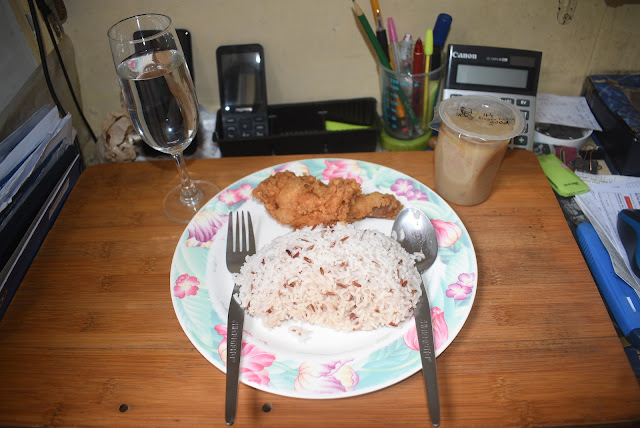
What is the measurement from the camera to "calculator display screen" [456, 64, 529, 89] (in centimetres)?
137

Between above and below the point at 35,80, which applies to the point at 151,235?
below

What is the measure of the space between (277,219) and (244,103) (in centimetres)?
56

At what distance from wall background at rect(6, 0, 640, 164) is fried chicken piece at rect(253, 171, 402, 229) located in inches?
23.8

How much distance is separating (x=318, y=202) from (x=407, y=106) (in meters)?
0.57

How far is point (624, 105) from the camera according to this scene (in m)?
1.40

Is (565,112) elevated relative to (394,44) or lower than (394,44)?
lower

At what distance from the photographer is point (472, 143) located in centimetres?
106

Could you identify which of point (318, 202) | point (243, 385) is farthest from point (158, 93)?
point (243, 385)

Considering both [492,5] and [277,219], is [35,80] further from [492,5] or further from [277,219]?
[492,5]

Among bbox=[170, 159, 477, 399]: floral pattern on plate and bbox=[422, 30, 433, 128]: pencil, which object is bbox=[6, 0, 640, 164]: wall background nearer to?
bbox=[422, 30, 433, 128]: pencil

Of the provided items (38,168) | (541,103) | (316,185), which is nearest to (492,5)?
(541,103)

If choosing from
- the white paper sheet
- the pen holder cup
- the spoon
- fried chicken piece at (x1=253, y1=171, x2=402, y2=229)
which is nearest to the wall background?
the white paper sheet

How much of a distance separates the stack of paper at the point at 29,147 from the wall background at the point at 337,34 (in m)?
0.38

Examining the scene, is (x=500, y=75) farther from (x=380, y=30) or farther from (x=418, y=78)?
(x=380, y=30)
